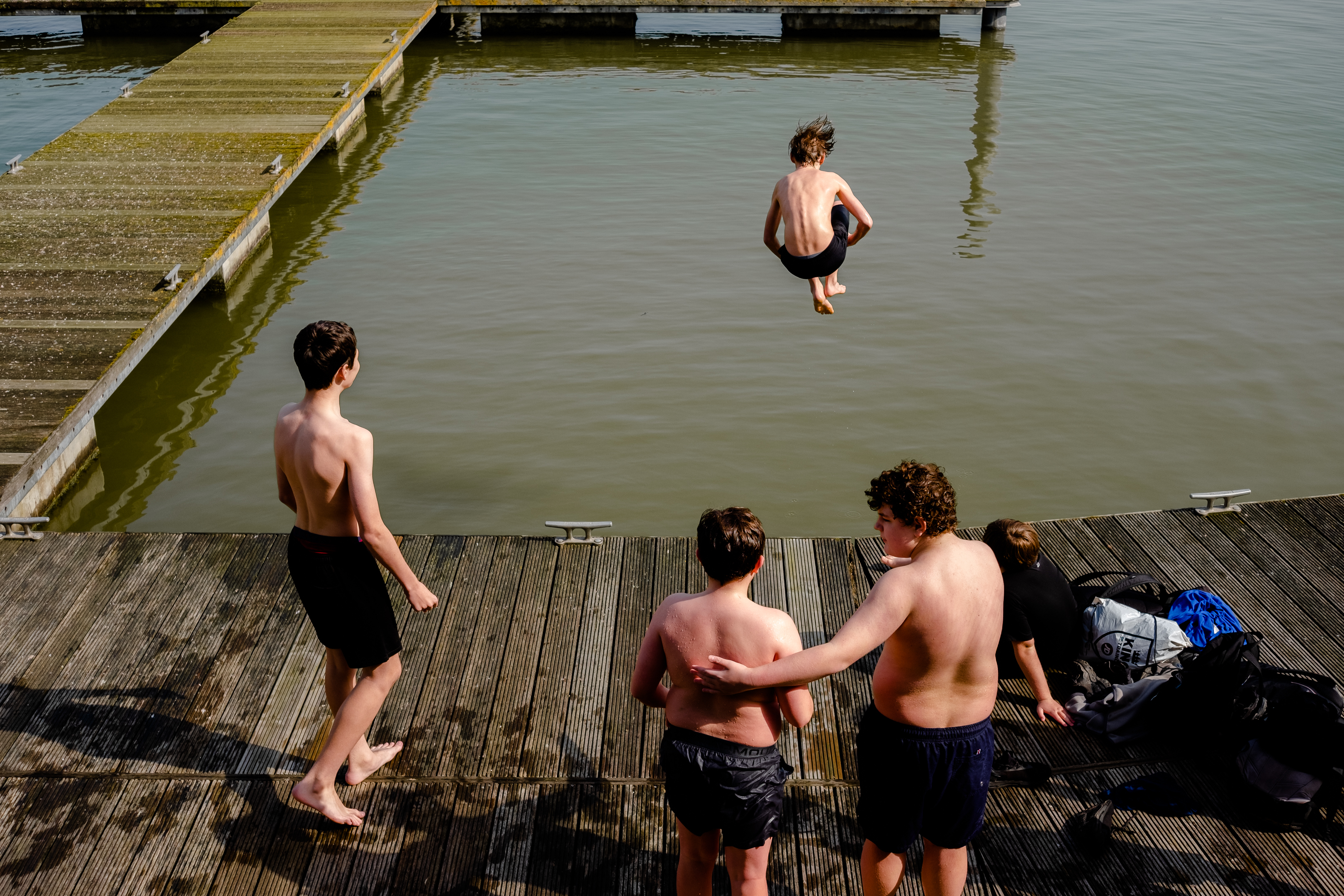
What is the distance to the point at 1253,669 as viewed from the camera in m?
4.44

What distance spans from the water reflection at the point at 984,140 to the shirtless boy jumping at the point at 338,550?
9755mm

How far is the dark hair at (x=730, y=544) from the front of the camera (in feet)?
10.3

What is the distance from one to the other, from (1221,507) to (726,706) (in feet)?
14.9

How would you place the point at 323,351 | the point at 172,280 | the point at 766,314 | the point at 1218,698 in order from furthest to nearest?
the point at 766,314, the point at 172,280, the point at 1218,698, the point at 323,351

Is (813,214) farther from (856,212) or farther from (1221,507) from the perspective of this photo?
(1221,507)

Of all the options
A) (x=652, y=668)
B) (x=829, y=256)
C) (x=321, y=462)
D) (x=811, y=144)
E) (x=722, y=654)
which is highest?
(x=811, y=144)

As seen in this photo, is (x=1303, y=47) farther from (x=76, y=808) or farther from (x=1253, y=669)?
(x=76, y=808)

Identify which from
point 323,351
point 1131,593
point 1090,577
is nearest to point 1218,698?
point 1131,593

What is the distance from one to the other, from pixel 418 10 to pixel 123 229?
10.5 m

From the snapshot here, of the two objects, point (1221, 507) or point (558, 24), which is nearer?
point (1221, 507)

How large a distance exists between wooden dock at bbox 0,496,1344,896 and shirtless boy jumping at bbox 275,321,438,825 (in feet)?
1.35

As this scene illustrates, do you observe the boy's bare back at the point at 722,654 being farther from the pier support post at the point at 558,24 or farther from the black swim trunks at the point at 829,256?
the pier support post at the point at 558,24

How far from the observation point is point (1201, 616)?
5.11 meters

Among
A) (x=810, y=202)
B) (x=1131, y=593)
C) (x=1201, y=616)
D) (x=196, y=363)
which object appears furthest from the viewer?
(x=196, y=363)
